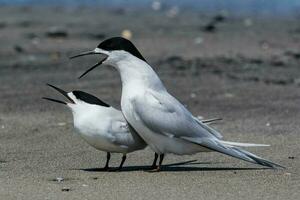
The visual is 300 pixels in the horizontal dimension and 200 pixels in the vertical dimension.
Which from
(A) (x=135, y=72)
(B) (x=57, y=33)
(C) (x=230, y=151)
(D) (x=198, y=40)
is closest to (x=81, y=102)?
(A) (x=135, y=72)

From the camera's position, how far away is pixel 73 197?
4.71 m

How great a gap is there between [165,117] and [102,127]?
1.20ft

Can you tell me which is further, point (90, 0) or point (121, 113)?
point (90, 0)

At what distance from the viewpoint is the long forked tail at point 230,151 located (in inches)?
216

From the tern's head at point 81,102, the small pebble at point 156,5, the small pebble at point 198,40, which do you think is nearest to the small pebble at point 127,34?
the small pebble at point 198,40

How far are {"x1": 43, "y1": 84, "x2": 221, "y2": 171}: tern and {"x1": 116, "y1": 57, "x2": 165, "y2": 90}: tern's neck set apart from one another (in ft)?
0.69

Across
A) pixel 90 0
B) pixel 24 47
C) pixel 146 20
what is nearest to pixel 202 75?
pixel 24 47

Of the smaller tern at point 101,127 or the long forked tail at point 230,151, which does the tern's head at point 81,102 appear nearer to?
the smaller tern at point 101,127

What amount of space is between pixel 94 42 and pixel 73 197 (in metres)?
9.32

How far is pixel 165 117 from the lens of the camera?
18.1 ft

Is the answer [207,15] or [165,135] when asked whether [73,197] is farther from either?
[207,15]

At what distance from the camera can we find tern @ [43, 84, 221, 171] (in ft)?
17.9

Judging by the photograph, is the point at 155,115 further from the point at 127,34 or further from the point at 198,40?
the point at 127,34

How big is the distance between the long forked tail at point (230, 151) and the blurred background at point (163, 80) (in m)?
0.11
